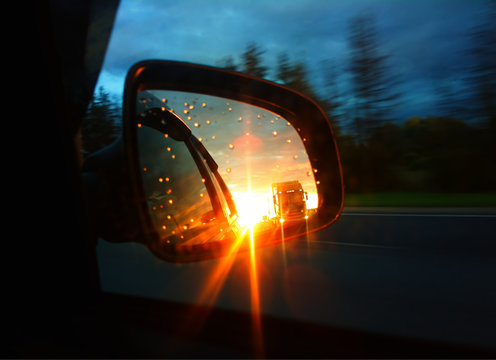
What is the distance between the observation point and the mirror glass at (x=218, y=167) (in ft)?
6.47

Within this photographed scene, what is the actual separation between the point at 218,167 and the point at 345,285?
8.25 ft

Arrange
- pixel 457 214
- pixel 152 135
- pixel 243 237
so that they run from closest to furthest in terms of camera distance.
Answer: pixel 152 135, pixel 243 237, pixel 457 214

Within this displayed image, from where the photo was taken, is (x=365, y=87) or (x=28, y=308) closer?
(x=28, y=308)

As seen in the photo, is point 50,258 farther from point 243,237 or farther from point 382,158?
point 382,158

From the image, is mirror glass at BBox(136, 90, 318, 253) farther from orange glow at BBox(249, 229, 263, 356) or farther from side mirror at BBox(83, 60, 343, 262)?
orange glow at BBox(249, 229, 263, 356)

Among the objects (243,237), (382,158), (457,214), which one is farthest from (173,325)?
(382,158)

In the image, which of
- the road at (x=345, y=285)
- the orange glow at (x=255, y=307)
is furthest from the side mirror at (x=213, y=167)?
the road at (x=345, y=285)

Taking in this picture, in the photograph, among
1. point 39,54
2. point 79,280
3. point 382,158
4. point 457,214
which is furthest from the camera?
point 382,158

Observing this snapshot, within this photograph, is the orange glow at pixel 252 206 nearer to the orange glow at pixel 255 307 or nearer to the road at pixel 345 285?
the orange glow at pixel 255 307

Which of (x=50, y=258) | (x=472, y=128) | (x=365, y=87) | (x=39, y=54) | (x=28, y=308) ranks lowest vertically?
(x=28, y=308)

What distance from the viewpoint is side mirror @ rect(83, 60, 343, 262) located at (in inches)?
A: 62.0

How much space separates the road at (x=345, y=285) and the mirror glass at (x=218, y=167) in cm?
111

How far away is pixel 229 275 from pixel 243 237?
2.25 metres

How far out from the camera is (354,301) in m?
3.62
